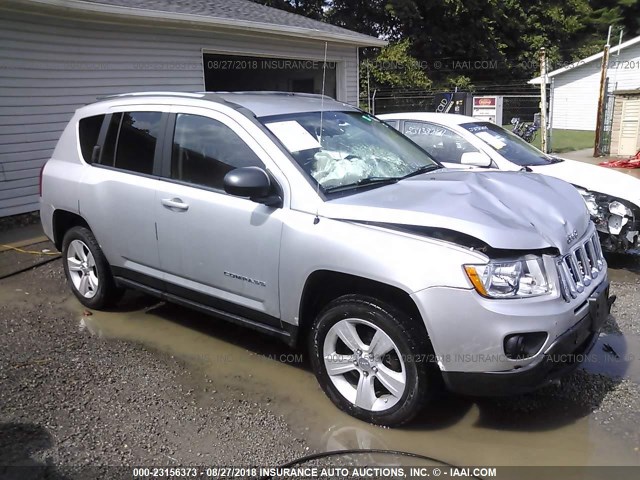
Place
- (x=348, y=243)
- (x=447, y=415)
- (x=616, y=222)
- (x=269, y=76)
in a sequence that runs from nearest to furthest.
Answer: (x=348, y=243)
(x=447, y=415)
(x=616, y=222)
(x=269, y=76)

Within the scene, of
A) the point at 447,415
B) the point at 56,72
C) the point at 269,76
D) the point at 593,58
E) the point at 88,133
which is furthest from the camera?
the point at 593,58

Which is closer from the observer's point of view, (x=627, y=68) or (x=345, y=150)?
(x=345, y=150)

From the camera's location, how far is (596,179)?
6266mm

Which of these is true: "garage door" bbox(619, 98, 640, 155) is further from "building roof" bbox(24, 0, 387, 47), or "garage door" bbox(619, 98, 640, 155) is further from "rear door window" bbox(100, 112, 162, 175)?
"rear door window" bbox(100, 112, 162, 175)

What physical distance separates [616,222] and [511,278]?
362 centimetres

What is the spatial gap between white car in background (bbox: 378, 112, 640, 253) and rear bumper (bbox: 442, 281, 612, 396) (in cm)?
315

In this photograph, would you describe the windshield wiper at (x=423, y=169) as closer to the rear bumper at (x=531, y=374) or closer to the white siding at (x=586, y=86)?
the rear bumper at (x=531, y=374)

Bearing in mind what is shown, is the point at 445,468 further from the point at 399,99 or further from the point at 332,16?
the point at 332,16

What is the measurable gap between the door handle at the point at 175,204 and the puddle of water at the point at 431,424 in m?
1.12

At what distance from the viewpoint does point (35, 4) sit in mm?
7688

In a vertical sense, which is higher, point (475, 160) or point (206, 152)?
point (206, 152)

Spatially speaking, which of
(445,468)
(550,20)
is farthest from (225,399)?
(550,20)

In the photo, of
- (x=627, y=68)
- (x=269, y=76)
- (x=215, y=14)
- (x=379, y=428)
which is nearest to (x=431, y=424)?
(x=379, y=428)

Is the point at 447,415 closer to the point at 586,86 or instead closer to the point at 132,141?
the point at 132,141
